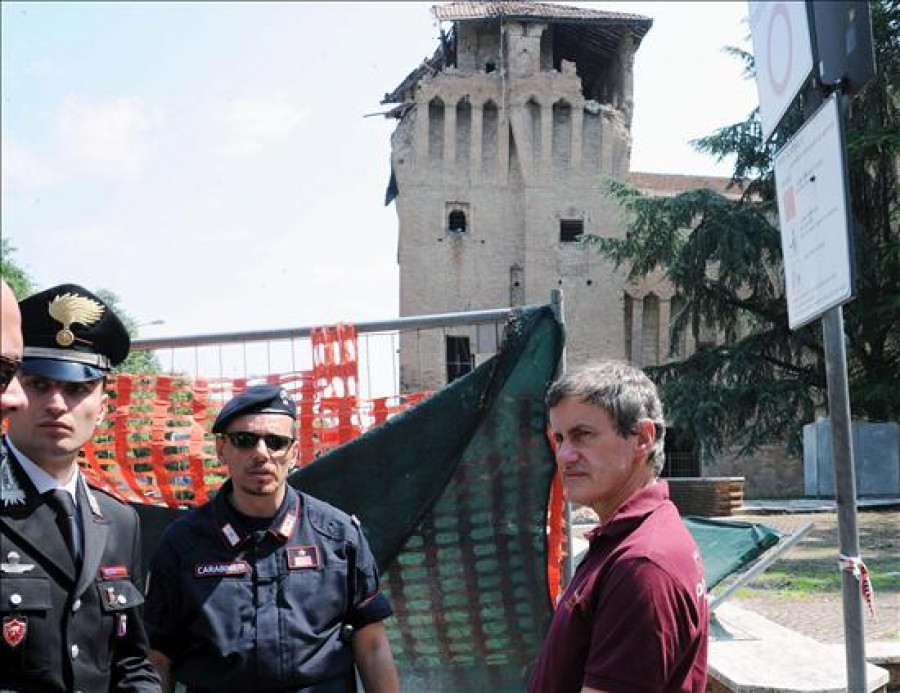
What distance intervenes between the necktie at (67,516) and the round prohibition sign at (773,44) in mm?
1949

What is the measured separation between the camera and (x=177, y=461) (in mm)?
4211

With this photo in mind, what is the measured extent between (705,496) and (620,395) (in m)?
15.5

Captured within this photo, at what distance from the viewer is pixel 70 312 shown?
258 centimetres

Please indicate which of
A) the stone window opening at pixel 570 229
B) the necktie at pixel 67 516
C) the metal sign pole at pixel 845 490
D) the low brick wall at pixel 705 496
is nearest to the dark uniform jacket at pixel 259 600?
the necktie at pixel 67 516

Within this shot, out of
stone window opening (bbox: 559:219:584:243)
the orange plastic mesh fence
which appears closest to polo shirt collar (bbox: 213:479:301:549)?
the orange plastic mesh fence

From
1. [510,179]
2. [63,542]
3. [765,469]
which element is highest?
[510,179]

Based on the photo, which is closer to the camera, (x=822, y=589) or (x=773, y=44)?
(x=773, y=44)

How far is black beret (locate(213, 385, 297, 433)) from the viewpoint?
2.80m

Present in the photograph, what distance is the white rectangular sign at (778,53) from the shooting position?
2.25 metres

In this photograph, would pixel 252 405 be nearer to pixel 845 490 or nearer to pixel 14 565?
pixel 14 565

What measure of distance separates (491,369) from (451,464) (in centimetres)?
39

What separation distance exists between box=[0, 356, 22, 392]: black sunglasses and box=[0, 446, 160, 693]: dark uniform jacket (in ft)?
2.57

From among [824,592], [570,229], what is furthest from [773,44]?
[570,229]

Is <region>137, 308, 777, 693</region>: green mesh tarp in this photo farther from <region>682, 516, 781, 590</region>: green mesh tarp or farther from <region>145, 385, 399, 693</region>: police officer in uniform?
<region>682, 516, 781, 590</region>: green mesh tarp
